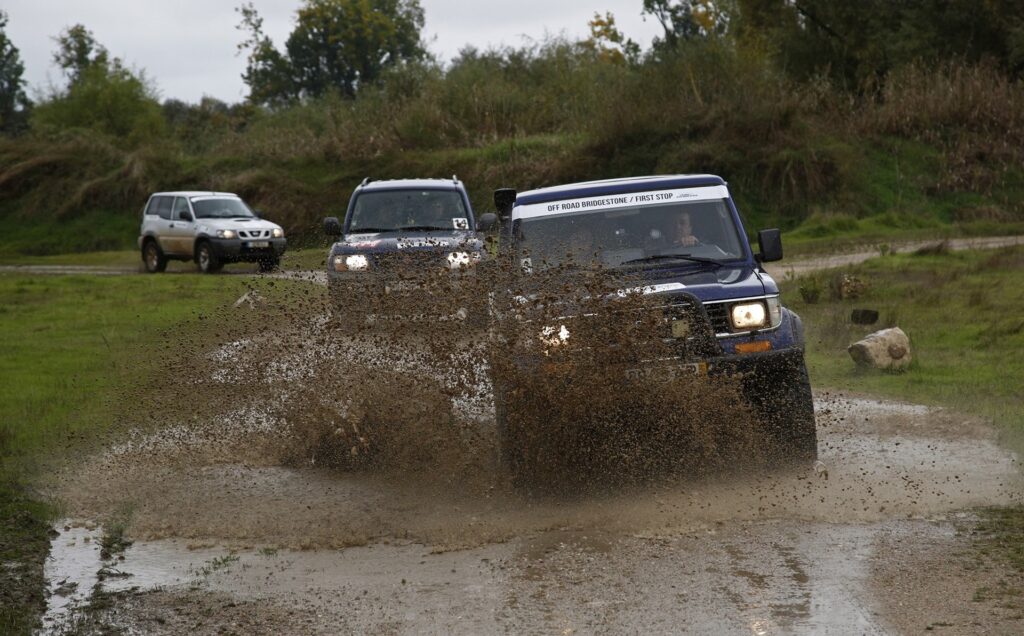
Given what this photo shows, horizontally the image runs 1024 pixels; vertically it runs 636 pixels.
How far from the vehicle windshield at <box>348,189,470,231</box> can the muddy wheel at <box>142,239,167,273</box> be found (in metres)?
14.1

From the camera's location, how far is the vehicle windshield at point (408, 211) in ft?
56.4

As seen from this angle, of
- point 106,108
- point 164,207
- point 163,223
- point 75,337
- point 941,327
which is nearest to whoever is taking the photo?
point 941,327

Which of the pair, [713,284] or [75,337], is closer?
[713,284]

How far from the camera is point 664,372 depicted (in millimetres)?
7969

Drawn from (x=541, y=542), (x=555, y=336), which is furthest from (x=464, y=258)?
(x=541, y=542)

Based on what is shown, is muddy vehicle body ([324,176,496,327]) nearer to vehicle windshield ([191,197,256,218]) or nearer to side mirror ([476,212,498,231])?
side mirror ([476,212,498,231])

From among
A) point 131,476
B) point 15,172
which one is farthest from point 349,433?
point 15,172

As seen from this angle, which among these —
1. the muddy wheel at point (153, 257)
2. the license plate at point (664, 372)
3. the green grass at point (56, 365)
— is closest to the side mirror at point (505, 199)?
the license plate at point (664, 372)

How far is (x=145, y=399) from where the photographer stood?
1184 centimetres

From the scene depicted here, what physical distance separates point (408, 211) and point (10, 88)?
295ft

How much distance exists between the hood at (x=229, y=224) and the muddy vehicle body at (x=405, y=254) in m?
11.4

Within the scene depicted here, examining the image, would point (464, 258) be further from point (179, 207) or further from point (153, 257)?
point (153, 257)

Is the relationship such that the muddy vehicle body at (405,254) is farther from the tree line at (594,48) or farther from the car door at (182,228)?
the tree line at (594,48)

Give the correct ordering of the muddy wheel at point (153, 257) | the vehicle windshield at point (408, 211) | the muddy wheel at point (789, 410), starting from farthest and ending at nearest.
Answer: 1. the muddy wheel at point (153, 257)
2. the vehicle windshield at point (408, 211)
3. the muddy wheel at point (789, 410)
